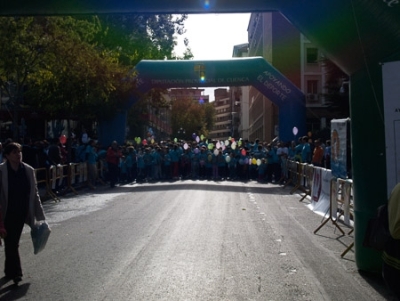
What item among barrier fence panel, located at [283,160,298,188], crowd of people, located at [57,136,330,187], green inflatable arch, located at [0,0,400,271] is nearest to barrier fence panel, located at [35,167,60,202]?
crowd of people, located at [57,136,330,187]

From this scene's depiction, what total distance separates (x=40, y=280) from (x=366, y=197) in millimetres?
4290

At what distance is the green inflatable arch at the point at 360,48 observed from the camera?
7.32 meters

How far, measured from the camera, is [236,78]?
3020cm

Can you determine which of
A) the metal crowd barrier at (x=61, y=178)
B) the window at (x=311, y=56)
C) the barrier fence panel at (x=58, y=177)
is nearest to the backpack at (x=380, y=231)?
the metal crowd barrier at (x=61, y=178)

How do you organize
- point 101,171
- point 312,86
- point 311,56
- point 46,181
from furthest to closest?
point 312,86
point 311,56
point 101,171
point 46,181

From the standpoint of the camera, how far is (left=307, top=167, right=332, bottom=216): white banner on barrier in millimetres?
15320

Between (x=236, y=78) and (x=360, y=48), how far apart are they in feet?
73.7

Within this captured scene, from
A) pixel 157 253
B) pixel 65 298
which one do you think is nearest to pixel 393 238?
pixel 65 298

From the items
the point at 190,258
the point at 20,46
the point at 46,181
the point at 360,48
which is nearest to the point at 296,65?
the point at 20,46

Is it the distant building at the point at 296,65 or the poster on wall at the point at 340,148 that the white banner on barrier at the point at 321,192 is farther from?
the distant building at the point at 296,65

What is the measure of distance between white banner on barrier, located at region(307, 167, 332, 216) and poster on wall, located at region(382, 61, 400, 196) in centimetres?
751

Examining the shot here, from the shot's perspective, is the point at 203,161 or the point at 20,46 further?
the point at 203,161

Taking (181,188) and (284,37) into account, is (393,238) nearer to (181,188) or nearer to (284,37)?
(181,188)

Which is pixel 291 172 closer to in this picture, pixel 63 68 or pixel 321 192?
pixel 321 192
